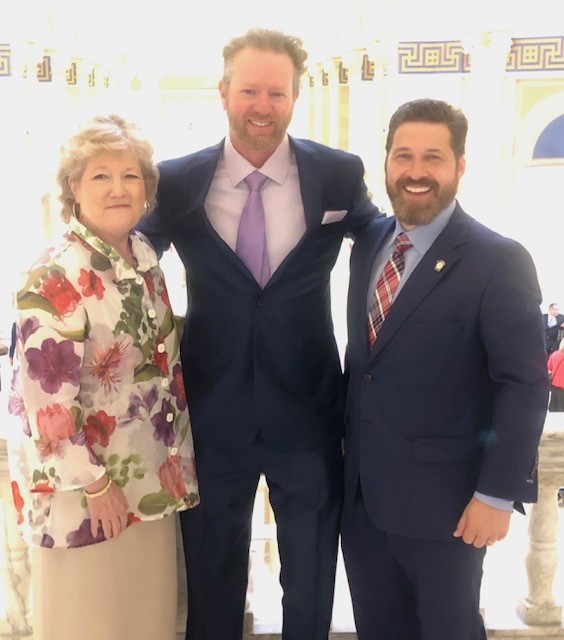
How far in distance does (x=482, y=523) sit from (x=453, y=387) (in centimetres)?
31

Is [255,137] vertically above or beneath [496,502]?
above

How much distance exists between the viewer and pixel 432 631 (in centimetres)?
173

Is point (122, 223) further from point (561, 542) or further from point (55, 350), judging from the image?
point (561, 542)

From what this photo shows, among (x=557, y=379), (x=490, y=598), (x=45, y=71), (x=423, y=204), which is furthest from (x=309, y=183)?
(x=45, y=71)

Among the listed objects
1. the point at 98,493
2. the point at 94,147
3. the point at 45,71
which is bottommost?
the point at 98,493

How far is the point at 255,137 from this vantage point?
6.25ft

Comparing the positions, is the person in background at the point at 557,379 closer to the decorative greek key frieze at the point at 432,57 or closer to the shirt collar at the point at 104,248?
the decorative greek key frieze at the point at 432,57

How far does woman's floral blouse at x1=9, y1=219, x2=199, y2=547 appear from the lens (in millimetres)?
1464

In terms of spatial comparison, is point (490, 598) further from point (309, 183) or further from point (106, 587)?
point (309, 183)

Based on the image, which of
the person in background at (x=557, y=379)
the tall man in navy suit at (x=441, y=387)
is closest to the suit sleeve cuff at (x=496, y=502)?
the tall man in navy suit at (x=441, y=387)

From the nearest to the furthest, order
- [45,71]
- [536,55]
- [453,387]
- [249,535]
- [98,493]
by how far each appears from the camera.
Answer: [98,493] < [453,387] < [249,535] < [536,55] < [45,71]

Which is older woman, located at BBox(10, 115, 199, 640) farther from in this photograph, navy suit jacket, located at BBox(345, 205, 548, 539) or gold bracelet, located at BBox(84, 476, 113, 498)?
navy suit jacket, located at BBox(345, 205, 548, 539)

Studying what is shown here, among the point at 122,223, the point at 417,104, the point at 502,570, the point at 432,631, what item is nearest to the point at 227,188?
the point at 122,223

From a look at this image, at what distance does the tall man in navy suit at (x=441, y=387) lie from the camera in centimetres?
157
